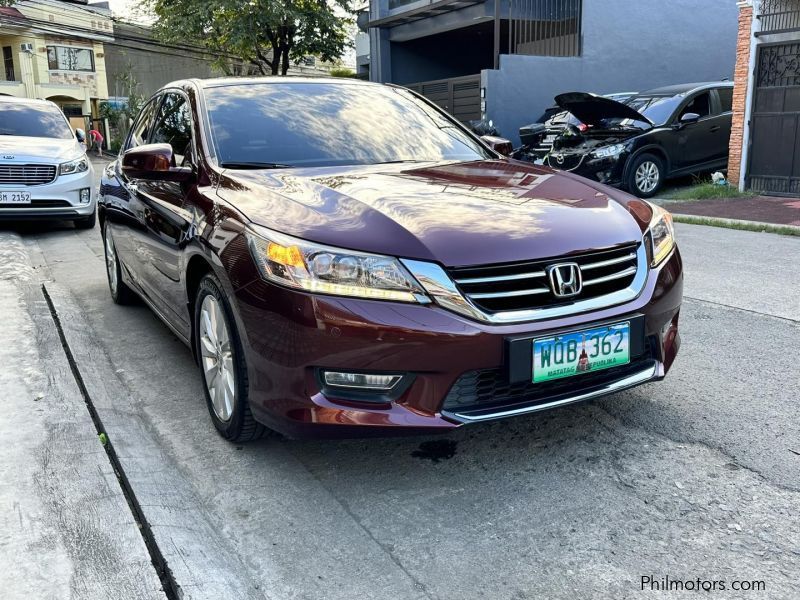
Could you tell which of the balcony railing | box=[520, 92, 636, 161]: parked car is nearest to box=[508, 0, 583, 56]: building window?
box=[520, 92, 636, 161]: parked car

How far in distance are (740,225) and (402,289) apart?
7558 millimetres

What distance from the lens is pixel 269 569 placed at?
7.61 ft

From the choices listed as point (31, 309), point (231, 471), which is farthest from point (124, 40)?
point (231, 471)

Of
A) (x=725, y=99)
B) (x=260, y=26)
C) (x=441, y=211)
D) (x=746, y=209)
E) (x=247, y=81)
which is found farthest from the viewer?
(x=260, y=26)

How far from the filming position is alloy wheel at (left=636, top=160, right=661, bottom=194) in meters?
11.2

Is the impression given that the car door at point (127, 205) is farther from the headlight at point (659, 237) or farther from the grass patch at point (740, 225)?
the grass patch at point (740, 225)

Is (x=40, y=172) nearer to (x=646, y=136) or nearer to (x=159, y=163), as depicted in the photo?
(x=159, y=163)

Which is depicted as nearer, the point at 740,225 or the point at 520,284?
the point at 520,284

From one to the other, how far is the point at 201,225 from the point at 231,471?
1.04 m

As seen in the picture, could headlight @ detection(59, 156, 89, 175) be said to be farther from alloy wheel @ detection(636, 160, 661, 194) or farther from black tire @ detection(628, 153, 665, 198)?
alloy wheel @ detection(636, 160, 661, 194)

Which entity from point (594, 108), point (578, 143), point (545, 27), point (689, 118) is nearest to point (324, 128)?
point (594, 108)

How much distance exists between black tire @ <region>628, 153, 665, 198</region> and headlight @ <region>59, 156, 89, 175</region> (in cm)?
755

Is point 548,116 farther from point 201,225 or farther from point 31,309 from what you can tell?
point 201,225

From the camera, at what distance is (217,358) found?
3182 millimetres
